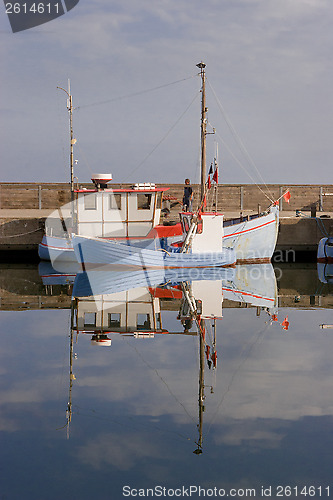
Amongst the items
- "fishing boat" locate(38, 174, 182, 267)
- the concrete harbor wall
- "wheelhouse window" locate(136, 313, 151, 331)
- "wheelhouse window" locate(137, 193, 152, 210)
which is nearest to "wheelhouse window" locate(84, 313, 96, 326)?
"wheelhouse window" locate(136, 313, 151, 331)

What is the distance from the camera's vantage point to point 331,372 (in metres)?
8.84

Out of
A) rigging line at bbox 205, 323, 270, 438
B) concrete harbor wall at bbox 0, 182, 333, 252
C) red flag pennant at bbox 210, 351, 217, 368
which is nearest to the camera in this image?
rigging line at bbox 205, 323, 270, 438

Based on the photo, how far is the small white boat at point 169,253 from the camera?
2136 centimetres

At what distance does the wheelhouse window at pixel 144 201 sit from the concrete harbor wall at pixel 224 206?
330cm

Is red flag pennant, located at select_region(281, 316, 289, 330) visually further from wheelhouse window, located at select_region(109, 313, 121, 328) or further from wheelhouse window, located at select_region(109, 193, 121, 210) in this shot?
wheelhouse window, located at select_region(109, 193, 121, 210)

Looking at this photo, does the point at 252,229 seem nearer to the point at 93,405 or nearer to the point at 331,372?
the point at 331,372

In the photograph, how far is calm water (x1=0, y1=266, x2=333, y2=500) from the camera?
534cm

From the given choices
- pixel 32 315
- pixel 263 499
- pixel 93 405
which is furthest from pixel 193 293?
pixel 263 499

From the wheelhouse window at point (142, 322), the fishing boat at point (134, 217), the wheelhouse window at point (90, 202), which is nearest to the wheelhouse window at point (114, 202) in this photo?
the fishing boat at point (134, 217)

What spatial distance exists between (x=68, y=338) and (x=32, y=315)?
3116 mm

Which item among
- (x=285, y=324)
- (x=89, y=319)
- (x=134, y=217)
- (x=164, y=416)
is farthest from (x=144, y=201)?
(x=164, y=416)

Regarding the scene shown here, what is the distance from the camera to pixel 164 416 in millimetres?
6867

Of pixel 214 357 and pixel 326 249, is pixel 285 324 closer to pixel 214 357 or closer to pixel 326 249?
pixel 214 357

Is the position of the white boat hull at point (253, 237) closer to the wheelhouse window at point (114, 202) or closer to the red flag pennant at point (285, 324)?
the wheelhouse window at point (114, 202)
